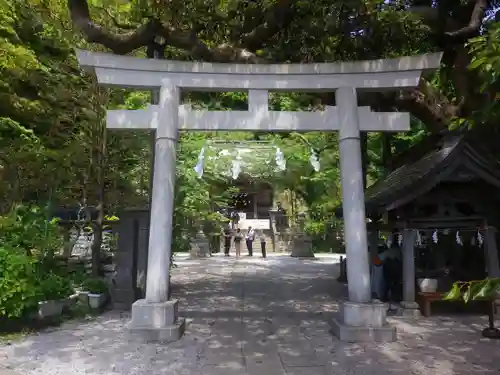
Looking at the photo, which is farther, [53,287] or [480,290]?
[53,287]

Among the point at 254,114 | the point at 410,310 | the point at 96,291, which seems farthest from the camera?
the point at 96,291

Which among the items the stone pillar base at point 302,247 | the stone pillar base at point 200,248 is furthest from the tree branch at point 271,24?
the stone pillar base at point 302,247

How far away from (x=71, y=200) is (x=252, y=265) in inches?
345

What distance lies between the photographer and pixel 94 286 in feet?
29.9

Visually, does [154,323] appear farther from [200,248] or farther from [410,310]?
[200,248]

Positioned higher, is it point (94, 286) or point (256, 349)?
point (94, 286)

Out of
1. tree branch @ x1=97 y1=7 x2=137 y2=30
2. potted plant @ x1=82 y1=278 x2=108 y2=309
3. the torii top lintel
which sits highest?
tree branch @ x1=97 y1=7 x2=137 y2=30

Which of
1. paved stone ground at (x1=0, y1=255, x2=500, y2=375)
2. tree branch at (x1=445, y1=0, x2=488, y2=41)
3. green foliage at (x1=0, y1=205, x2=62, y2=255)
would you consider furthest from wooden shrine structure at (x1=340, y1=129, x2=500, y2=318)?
green foliage at (x1=0, y1=205, x2=62, y2=255)

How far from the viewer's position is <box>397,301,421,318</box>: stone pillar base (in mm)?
8609

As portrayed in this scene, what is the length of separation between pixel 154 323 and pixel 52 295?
2.35m

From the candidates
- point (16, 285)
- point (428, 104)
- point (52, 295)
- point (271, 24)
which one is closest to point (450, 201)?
point (428, 104)

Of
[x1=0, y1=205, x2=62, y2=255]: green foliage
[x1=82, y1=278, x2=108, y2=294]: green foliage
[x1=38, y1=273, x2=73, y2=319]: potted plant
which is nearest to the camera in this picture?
[x1=38, y1=273, x2=73, y2=319]: potted plant

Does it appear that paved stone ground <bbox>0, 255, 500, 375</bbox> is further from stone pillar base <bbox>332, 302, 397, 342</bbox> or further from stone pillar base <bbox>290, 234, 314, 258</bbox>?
stone pillar base <bbox>290, 234, 314, 258</bbox>

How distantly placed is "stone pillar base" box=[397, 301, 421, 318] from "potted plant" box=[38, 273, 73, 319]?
662 cm
